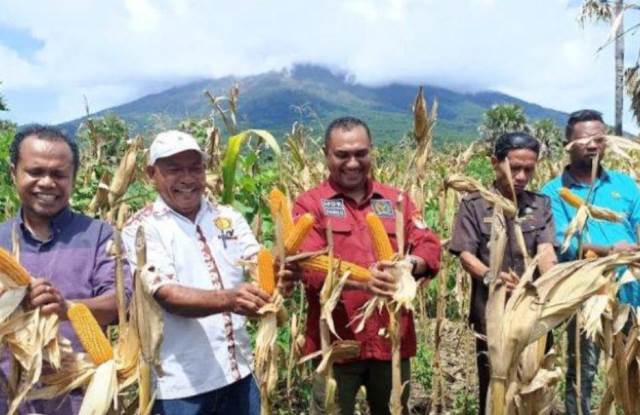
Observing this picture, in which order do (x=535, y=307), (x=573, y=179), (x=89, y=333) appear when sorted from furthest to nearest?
(x=573, y=179), (x=89, y=333), (x=535, y=307)

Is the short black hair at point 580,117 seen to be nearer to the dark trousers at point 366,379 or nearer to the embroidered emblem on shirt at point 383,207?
the embroidered emblem on shirt at point 383,207

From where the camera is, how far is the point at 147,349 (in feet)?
6.12

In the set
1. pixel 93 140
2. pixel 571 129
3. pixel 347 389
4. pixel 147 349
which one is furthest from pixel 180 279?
pixel 93 140

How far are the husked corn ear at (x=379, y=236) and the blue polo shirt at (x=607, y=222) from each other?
5.36ft

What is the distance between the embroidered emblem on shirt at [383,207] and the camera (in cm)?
312

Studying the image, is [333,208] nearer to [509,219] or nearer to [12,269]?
[509,219]

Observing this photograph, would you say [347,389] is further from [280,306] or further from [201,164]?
[201,164]

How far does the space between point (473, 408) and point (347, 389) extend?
5.84ft

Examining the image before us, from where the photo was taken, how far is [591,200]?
379 cm

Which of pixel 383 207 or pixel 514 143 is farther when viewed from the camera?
pixel 514 143

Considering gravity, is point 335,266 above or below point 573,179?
below

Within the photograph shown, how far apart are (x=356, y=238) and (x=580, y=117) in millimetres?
1645

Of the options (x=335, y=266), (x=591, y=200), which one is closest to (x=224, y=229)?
(x=335, y=266)

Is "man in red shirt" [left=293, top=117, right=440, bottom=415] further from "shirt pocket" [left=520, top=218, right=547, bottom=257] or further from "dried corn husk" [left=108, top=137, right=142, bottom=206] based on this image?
"dried corn husk" [left=108, top=137, right=142, bottom=206]
